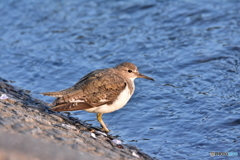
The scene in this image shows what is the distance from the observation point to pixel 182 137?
721 cm

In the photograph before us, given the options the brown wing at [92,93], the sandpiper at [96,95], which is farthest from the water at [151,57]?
the brown wing at [92,93]

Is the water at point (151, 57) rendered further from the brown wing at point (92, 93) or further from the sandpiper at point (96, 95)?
the brown wing at point (92, 93)

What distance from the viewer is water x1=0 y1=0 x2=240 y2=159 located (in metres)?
7.46

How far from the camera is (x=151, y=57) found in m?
10.7

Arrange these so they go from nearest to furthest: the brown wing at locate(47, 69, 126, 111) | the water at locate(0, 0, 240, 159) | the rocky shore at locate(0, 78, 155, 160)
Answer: the rocky shore at locate(0, 78, 155, 160)
the brown wing at locate(47, 69, 126, 111)
the water at locate(0, 0, 240, 159)

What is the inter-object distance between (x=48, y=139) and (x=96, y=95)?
81.6 inches

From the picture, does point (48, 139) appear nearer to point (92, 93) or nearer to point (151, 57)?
point (92, 93)

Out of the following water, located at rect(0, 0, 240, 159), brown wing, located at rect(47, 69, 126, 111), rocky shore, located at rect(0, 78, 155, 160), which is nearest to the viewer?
rocky shore, located at rect(0, 78, 155, 160)

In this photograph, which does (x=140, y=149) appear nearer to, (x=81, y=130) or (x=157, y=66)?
(x=81, y=130)

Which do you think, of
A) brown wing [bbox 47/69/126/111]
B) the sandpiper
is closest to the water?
the sandpiper

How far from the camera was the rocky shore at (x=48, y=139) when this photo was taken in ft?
15.1

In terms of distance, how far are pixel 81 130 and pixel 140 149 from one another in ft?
3.47

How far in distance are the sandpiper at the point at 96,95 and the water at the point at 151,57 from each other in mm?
702

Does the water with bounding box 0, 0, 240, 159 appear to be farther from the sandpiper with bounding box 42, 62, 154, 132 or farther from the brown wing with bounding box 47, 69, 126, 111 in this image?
the brown wing with bounding box 47, 69, 126, 111
